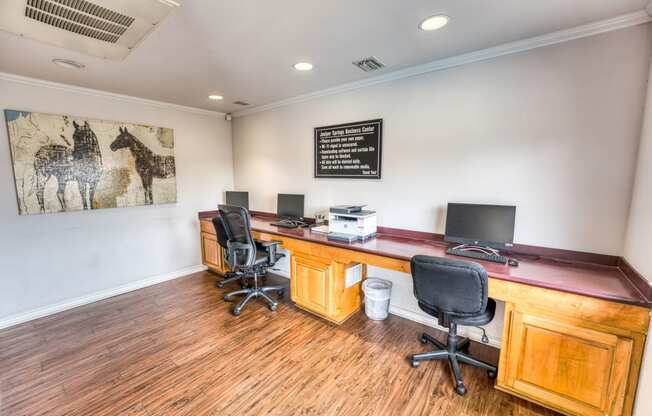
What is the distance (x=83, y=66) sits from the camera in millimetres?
2389

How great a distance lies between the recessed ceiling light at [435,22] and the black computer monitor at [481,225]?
4.27 feet

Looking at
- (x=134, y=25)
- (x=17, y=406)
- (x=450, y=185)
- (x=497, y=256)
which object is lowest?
(x=17, y=406)

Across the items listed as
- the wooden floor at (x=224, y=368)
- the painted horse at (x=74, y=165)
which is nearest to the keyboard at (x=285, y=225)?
the wooden floor at (x=224, y=368)

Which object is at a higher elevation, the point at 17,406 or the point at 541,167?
the point at 541,167

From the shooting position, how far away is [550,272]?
1.75m

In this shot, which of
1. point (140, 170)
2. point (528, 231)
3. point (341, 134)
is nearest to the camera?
point (528, 231)

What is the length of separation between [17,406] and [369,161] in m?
3.22

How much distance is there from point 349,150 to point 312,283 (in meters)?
1.47

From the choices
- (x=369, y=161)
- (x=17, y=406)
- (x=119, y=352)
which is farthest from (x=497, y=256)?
(x=17, y=406)

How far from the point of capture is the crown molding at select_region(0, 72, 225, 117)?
2.63 meters

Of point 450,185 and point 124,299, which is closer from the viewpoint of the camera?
point 450,185

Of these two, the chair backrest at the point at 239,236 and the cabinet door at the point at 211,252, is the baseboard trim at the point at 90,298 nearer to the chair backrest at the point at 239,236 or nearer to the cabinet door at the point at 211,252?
the cabinet door at the point at 211,252

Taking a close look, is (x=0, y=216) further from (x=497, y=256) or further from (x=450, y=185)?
(x=497, y=256)

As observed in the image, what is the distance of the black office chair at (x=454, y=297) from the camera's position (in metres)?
1.67
